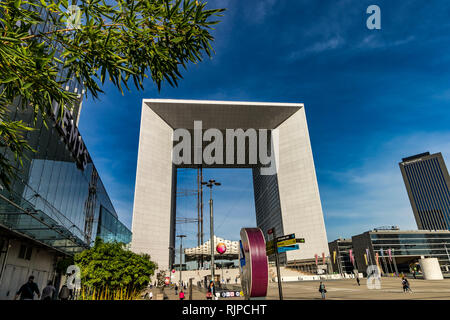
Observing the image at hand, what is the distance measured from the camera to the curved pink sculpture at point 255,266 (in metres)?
13.4

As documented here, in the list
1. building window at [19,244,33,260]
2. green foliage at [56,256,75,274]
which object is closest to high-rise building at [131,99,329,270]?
green foliage at [56,256,75,274]

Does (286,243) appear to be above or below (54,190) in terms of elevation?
below

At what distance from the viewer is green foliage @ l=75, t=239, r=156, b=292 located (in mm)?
17188

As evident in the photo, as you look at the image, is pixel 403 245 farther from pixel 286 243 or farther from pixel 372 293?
pixel 286 243

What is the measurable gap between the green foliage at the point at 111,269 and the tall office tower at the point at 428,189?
197950 mm

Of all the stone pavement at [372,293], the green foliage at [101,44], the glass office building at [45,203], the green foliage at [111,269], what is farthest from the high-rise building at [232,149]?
the green foliage at [101,44]

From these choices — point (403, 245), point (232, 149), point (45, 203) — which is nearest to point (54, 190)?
A: point (45, 203)

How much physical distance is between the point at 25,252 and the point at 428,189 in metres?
211

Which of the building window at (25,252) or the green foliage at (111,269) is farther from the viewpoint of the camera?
the building window at (25,252)

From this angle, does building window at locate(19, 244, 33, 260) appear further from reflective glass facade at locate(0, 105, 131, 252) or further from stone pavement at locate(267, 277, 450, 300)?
stone pavement at locate(267, 277, 450, 300)

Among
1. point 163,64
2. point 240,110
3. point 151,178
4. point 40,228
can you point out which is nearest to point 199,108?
point 240,110

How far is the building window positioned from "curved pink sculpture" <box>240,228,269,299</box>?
50.2 feet

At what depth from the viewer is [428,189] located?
6619 inches

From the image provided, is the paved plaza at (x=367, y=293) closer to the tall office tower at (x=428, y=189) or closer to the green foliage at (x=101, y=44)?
the green foliage at (x=101, y=44)
